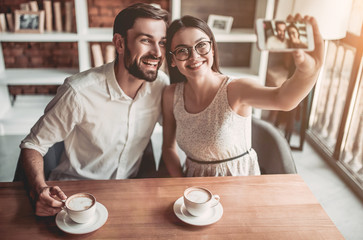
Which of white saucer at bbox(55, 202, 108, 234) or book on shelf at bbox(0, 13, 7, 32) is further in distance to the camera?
book on shelf at bbox(0, 13, 7, 32)

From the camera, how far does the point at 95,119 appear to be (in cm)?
163

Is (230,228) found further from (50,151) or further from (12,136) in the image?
(12,136)

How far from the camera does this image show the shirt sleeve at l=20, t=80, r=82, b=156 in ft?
5.04

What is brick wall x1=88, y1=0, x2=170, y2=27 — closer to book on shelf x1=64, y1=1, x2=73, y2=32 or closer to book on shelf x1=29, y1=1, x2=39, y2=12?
book on shelf x1=64, y1=1, x2=73, y2=32

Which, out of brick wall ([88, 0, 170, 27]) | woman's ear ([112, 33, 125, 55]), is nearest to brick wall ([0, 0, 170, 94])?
brick wall ([88, 0, 170, 27])

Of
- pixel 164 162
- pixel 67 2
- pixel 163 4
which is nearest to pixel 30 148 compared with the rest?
pixel 164 162

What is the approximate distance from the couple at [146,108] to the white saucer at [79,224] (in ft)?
0.73

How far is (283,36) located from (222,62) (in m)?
2.54

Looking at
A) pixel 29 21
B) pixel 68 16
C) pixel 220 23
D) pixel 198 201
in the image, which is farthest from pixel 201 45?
pixel 29 21

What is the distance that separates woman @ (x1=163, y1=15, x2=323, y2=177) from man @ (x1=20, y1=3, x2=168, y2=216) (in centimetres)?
9

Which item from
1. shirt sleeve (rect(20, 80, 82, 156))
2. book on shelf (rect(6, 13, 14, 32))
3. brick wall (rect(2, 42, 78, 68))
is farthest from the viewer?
brick wall (rect(2, 42, 78, 68))

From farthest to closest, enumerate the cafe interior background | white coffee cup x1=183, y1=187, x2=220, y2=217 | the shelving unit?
the shelving unit, the cafe interior background, white coffee cup x1=183, y1=187, x2=220, y2=217

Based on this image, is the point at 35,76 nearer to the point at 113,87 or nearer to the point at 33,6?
the point at 33,6

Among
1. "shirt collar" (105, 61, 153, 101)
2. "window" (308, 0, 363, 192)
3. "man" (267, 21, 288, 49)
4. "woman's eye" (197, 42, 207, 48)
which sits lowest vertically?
"window" (308, 0, 363, 192)
